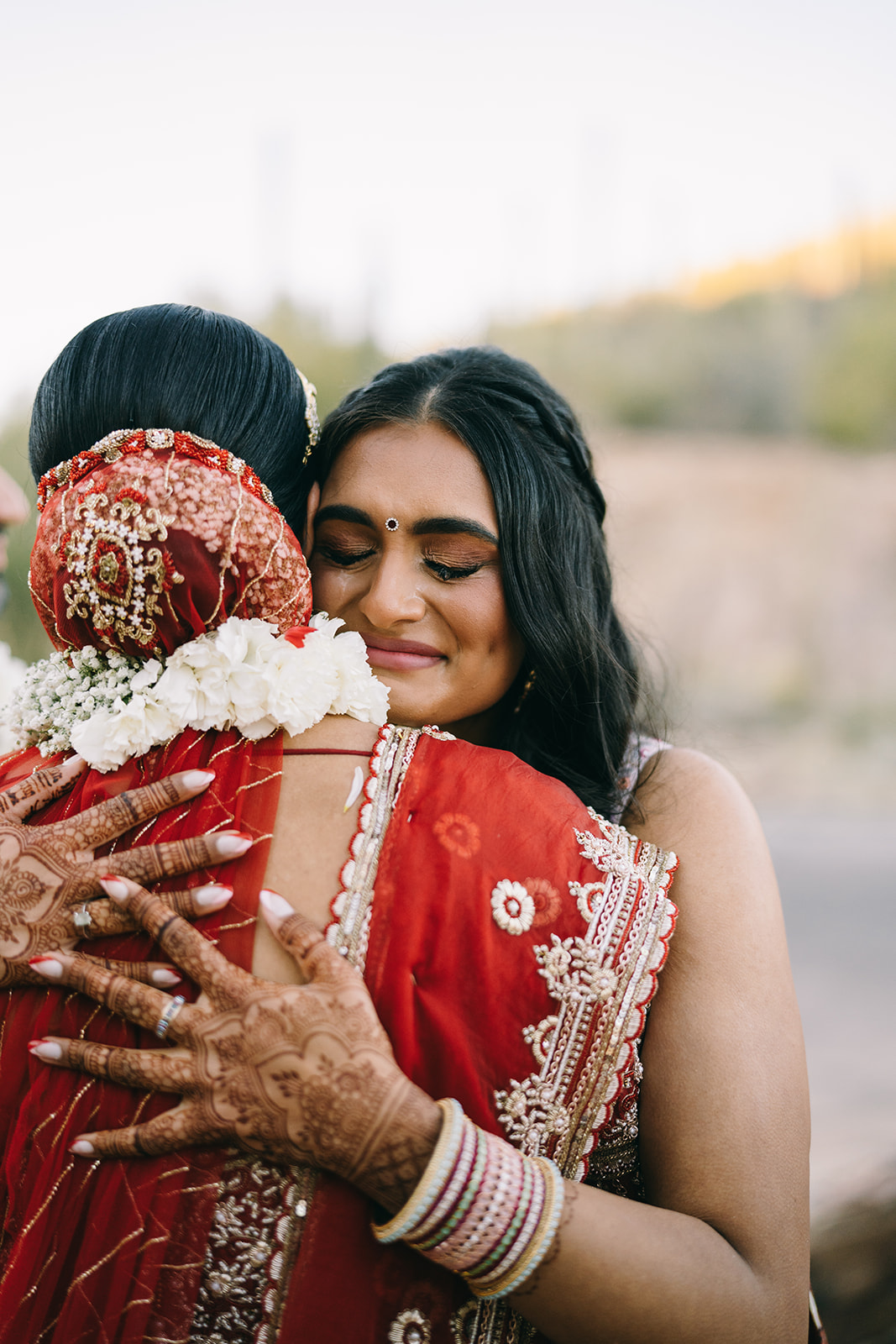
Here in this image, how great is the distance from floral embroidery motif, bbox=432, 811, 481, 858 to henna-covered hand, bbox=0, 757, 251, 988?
0.94ft

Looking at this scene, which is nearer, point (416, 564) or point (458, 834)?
point (458, 834)

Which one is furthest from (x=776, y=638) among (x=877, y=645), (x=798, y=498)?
(x=798, y=498)

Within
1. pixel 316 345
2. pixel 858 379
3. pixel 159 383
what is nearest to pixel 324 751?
pixel 159 383

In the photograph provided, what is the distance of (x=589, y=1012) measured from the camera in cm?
149

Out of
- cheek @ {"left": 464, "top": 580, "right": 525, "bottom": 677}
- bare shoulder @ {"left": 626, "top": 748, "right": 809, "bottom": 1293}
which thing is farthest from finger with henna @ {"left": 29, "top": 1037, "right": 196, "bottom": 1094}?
cheek @ {"left": 464, "top": 580, "right": 525, "bottom": 677}

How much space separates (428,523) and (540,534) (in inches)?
11.3

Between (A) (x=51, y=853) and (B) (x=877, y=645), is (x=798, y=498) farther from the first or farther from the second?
(A) (x=51, y=853)

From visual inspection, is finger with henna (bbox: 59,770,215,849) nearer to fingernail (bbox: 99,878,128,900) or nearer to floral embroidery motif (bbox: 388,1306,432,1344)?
fingernail (bbox: 99,878,128,900)

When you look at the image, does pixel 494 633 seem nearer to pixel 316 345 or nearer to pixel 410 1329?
pixel 410 1329

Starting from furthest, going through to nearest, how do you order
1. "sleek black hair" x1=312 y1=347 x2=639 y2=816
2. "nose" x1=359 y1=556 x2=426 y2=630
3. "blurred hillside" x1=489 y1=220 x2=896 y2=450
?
"blurred hillside" x1=489 y1=220 x2=896 y2=450, "sleek black hair" x1=312 y1=347 x2=639 y2=816, "nose" x1=359 y1=556 x2=426 y2=630

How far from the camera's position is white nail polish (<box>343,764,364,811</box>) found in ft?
4.90

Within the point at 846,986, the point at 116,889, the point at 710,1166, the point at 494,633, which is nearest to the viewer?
the point at 116,889

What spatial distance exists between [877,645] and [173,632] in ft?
59.2

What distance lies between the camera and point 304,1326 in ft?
4.43
